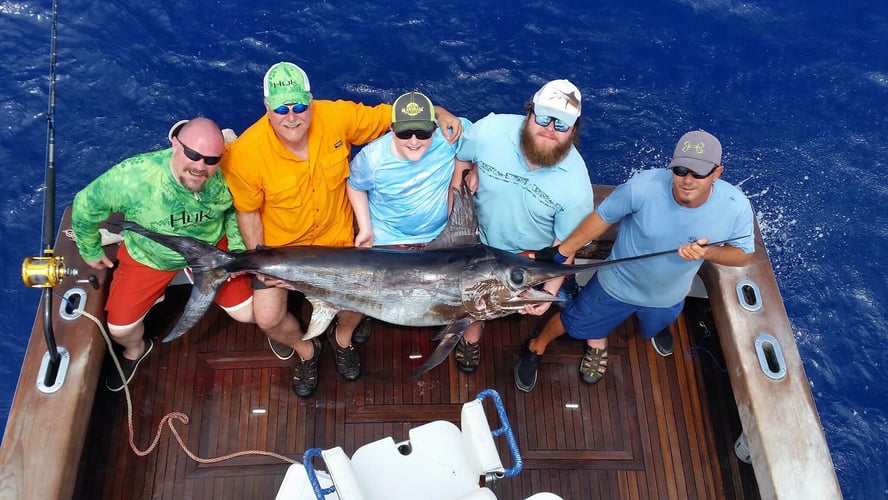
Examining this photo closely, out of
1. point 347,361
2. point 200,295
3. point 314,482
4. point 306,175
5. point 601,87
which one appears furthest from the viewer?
point 601,87

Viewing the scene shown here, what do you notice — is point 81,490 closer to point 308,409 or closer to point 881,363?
point 308,409

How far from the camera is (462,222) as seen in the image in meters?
3.04

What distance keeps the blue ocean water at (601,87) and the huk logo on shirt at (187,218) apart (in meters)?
2.50

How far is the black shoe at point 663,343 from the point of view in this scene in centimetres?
380

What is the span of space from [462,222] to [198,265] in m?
1.26

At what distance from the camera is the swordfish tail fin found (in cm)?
292

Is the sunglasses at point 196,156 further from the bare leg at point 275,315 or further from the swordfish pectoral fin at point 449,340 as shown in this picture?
the swordfish pectoral fin at point 449,340

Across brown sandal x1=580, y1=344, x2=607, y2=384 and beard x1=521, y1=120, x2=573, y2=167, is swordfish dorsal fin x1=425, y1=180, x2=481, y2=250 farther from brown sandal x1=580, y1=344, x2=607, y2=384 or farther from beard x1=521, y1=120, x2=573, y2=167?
brown sandal x1=580, y1=344, x2=607, y2=384

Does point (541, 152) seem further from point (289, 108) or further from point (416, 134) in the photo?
point (289, 108)

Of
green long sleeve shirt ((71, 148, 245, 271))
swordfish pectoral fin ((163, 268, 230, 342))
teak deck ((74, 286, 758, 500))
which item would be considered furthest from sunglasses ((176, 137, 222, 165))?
teak deck ((74, 286, 758, 500))

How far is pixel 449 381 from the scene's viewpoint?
144 inches

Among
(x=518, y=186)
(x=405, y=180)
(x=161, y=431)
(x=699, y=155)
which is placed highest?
(x=405, y=180)

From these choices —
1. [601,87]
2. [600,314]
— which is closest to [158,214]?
[600,314]

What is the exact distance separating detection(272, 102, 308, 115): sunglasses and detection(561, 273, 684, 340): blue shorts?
1.64m
